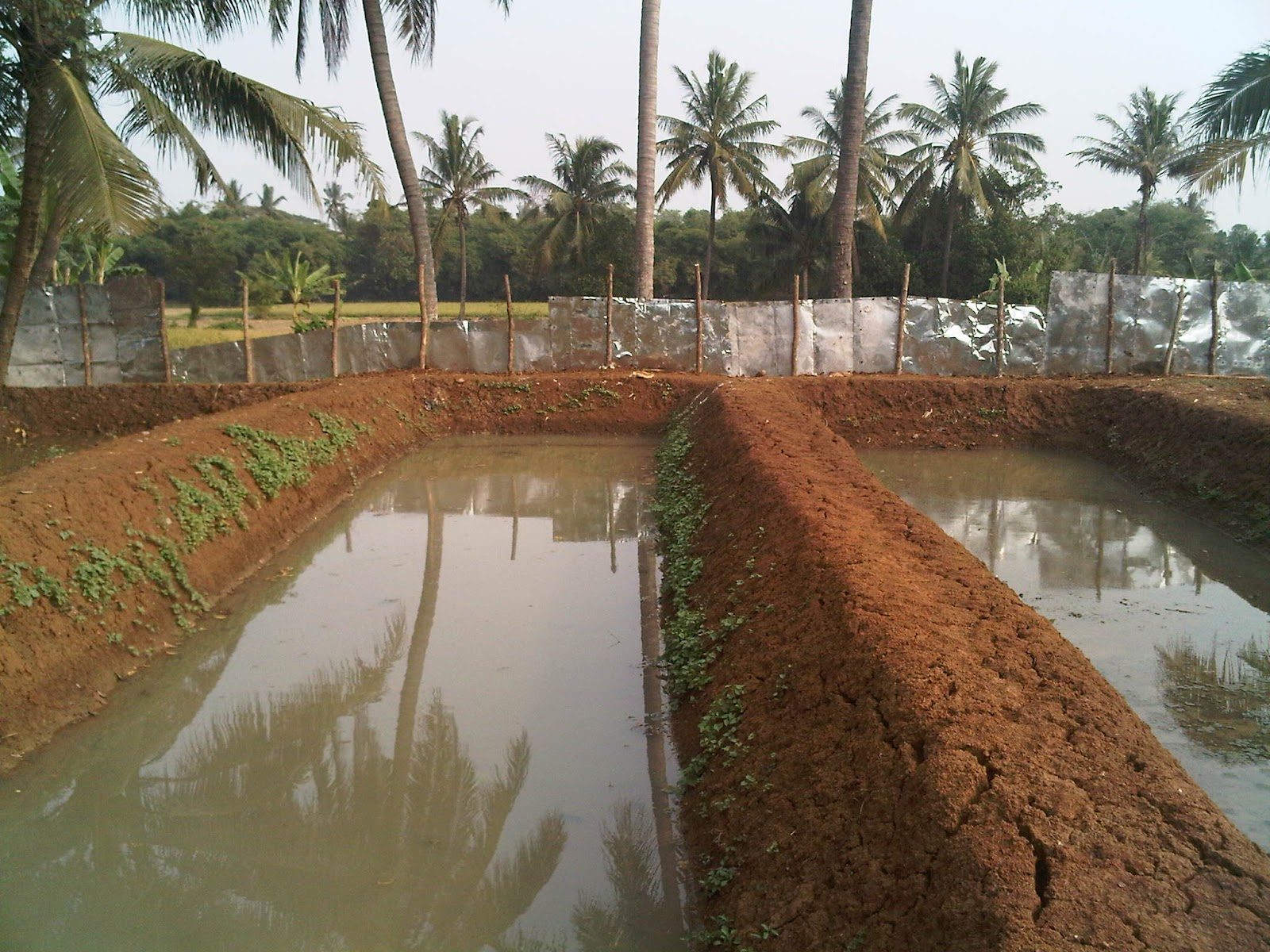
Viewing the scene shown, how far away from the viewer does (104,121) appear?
10.7m

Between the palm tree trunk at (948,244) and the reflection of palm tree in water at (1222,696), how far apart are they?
25663 millimetres

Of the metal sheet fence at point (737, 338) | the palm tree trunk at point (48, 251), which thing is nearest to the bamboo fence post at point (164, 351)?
the metal sheet fence at point (737, 338)

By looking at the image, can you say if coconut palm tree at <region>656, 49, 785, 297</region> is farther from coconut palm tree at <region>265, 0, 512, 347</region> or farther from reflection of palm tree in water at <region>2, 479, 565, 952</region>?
reflection of palm tree in water at <region>2, 479, 565, 952</region>

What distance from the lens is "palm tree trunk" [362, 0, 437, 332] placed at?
17.5 meters

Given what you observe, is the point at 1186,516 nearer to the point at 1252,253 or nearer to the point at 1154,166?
the point at 1154,166

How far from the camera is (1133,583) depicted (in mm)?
7773

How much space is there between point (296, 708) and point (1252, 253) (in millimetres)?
42425

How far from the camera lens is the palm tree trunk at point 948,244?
98.5ft

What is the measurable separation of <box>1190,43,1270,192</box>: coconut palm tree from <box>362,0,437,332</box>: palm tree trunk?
487 inches

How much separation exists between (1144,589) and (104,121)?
36.8 ft

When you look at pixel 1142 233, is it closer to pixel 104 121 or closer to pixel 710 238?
pixel 710 238

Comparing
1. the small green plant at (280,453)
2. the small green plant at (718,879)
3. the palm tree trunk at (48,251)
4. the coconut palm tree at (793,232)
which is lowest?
the small green plant at (718,879)

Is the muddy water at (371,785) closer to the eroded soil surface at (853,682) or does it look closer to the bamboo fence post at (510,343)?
the eroded soil surface at (853,682)

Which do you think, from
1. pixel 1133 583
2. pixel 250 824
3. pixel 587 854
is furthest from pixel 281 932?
pixel 1133 583
